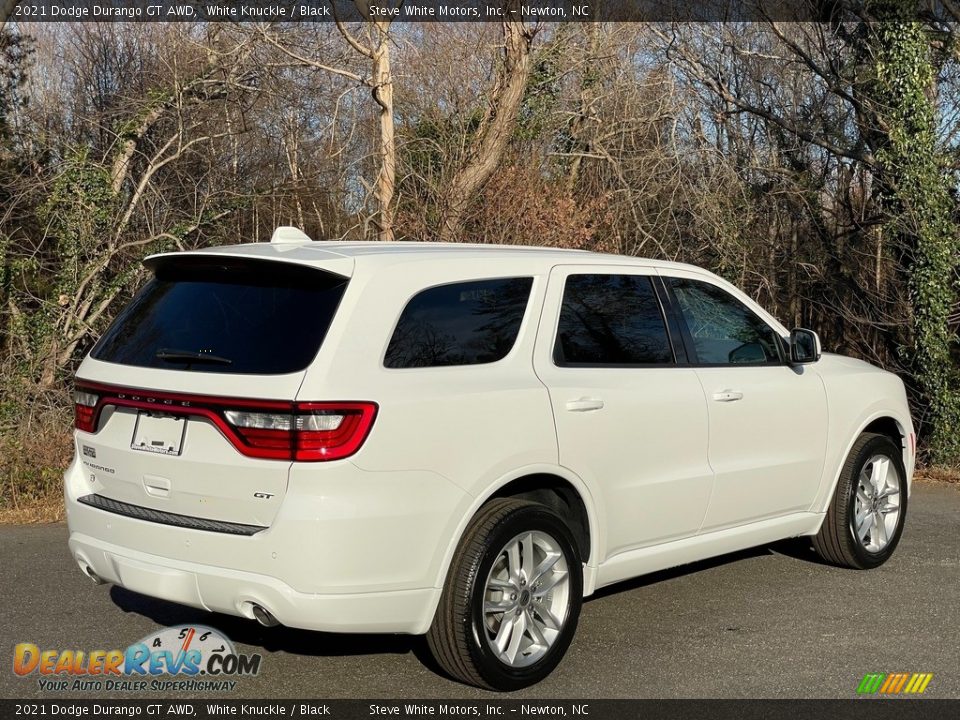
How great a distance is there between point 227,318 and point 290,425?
695 mm

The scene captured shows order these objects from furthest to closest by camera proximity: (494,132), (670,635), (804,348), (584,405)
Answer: (494,132), (804,348), (670,635), (584,405)

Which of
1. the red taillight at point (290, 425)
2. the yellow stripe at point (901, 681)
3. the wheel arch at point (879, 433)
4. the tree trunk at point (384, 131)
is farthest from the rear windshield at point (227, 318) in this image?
the tree trunk at point (384, 131)

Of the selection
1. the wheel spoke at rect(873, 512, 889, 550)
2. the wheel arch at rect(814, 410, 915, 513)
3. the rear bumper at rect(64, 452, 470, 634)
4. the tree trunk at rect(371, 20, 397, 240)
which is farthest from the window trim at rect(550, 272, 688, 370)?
the tree trunk at rect(371, 20, 397, 240)

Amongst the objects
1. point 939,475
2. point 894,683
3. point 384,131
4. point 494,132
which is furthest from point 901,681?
point 384,131

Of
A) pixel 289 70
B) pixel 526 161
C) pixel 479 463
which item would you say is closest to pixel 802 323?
pixel 526 161

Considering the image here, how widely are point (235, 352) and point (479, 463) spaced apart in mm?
1070

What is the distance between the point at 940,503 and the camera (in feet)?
31.2

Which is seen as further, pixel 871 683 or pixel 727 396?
pixel 727 396

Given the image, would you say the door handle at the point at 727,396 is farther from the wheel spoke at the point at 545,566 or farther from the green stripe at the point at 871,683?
the green stripe at the point at 871,683

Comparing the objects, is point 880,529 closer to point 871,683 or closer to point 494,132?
point 871,683

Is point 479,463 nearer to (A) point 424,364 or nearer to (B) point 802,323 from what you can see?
(A) point 424,364

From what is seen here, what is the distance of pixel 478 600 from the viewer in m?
4.52

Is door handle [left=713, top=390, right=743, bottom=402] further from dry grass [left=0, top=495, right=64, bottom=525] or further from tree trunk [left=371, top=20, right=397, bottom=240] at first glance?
tree trunk [left=371, top=20, right=397, bottom=240]

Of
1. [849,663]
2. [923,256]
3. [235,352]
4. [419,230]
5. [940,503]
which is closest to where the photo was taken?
[235,352]
